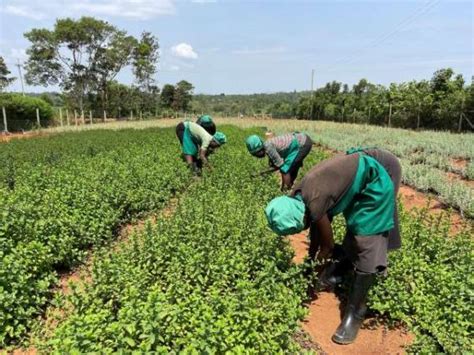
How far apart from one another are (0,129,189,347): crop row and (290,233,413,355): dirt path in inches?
100

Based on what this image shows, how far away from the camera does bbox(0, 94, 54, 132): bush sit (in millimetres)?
30125

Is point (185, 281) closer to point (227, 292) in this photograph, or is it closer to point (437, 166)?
point (227, 292)

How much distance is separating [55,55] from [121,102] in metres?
9.47

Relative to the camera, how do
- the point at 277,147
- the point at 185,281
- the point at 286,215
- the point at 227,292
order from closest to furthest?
the point at 286,215
the point at 227,292
the point at 185,281
the point at 277,147

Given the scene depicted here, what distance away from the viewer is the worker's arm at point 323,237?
3422 millimetres

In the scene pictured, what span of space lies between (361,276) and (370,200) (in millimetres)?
665

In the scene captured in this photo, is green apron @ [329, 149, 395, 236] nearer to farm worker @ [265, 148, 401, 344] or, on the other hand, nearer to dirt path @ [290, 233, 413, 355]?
farm worker @ [265, 148, 401, 344]

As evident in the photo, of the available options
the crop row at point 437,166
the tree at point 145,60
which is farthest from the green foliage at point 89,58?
the crop row at point 437,166

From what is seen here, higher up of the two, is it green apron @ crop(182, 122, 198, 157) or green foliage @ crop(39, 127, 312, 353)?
green apron @ crop(182, 122, 198, 157)

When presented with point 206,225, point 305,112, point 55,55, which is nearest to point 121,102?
point 55,55

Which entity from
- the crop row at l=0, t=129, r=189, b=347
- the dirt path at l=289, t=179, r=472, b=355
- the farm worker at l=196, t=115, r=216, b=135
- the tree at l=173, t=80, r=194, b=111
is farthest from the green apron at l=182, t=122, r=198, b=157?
the tree at l=173, t=80, r=194, b=111

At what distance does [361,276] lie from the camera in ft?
11.3

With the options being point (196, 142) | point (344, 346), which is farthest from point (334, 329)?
point (196, 142)

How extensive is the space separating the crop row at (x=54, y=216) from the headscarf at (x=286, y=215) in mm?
2341
